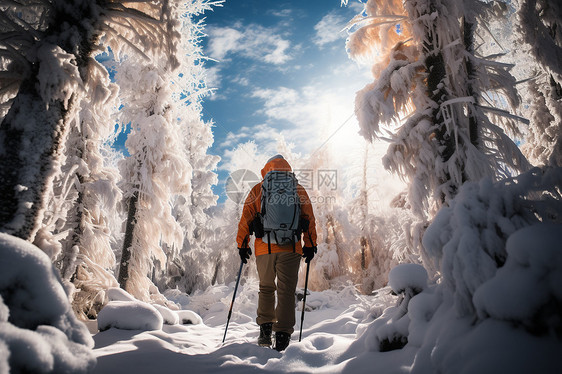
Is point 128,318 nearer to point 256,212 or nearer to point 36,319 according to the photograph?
point 256,212

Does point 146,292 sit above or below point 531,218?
below

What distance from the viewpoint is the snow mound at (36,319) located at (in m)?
1.24

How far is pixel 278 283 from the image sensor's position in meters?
3.90

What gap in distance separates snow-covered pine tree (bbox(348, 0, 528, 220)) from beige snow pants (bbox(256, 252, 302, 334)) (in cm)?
223

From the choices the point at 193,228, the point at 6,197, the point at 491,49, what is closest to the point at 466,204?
the point at 6,197

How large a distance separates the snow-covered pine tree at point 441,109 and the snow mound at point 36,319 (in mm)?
4392

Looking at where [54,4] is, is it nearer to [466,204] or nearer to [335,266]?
[466,204]

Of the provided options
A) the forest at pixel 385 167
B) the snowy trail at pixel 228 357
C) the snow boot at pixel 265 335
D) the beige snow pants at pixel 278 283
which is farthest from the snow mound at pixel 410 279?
the snow boot at pixel 265 335

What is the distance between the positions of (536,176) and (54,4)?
16.1 ft

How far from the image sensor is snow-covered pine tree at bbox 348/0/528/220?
4.07m

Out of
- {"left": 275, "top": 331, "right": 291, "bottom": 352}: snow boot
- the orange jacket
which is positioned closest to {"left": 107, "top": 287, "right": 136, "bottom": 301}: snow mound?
the orange jacket

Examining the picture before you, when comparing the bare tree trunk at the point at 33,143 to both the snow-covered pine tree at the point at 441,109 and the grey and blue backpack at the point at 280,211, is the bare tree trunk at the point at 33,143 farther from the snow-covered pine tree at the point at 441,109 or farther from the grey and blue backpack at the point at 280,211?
the snow-covered pine tree at the point at 441,109

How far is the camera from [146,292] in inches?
360

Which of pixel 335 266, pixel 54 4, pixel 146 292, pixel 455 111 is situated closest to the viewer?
pixel 54 4
